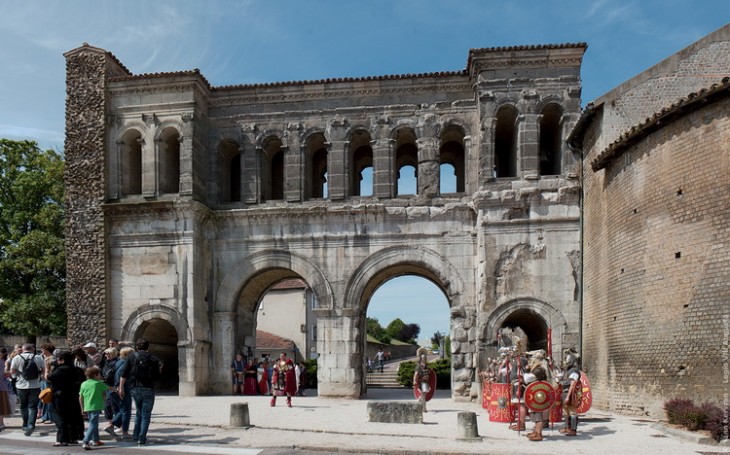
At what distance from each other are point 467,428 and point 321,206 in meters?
10.3

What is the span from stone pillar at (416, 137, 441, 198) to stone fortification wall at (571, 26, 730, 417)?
15.1 ft

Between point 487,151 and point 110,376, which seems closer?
point 110,376

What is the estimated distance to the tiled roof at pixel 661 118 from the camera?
1224 cm

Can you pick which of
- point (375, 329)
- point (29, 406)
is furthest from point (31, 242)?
point (375, 329)

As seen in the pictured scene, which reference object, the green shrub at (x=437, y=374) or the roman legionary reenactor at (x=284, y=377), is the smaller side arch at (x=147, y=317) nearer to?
the roman legionary reenactor at (x=284, y=377)

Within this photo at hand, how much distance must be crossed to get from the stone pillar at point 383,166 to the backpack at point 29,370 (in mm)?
10841

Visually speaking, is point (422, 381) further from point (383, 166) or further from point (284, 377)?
point (383, 166)

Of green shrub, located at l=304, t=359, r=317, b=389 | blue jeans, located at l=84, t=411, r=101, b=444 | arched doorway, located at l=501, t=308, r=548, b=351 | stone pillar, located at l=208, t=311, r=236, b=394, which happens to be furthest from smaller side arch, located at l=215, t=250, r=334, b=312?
blue jeans, located at l=84, t=411, r=101, b=444

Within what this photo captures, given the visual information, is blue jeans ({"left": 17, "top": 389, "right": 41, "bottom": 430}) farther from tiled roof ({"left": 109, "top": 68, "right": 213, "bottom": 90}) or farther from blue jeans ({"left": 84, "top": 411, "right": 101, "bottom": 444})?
tiled roof ({"left": 109, "top": 68, "right": 213, "bottom": 90})

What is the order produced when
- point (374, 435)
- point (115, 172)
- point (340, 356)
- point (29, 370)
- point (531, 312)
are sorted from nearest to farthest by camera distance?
point (374, 435) < point (29, 370) < point (531, 312) < point (340, 356) < point (115, 172)

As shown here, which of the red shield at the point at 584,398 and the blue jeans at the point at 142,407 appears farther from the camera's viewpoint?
the red shield at the point at 584,398

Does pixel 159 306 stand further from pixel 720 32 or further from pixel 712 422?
pixel 720 32

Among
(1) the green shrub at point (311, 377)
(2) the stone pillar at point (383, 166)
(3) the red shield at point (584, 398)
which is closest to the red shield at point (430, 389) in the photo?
(3) the red shield at point (584, 398)

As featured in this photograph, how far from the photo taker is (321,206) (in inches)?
778
